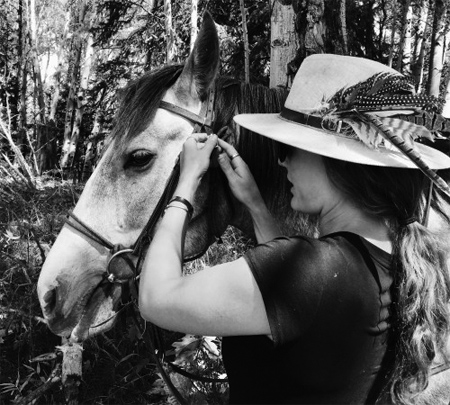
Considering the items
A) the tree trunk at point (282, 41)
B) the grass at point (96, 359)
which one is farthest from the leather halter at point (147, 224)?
the grass at point (96, 359)

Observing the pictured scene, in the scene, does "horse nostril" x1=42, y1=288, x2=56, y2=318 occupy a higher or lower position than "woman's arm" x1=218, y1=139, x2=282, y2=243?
lower

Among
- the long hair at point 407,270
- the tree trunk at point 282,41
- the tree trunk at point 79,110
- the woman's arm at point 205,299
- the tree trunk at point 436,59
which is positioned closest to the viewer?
the woman's arm at point 205,299

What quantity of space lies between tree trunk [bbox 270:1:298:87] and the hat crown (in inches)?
48.4

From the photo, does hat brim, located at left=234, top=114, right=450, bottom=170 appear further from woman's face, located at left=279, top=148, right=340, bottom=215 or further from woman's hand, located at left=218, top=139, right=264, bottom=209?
woman's hand, located at left=218, top=139, right=264, bottom=209

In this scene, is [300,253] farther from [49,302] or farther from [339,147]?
[49,302]

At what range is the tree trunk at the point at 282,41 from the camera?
9.55 ft

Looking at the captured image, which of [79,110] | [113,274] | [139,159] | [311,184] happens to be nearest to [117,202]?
[139,159]

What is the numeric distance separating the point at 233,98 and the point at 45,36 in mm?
24848

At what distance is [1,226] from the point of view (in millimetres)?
5848

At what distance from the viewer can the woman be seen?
4.18 feet

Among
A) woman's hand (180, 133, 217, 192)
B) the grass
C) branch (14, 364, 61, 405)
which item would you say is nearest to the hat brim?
woman's hand (180, 133, 217, 192)

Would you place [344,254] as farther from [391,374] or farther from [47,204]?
[47,204]

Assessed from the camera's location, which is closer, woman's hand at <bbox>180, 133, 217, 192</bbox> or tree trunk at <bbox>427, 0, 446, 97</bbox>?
woman's hand at <bbox>180, 133, 217, 192</bbox>

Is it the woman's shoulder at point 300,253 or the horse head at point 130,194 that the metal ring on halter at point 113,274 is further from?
the woman's shoulder at point 300,253
